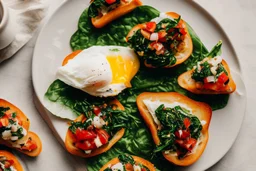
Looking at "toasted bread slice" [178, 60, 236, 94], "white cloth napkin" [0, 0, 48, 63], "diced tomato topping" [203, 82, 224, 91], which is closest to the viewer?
"diced tomato topping" [203, 82, 224, 91]

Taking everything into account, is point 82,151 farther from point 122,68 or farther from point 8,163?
point 122,68

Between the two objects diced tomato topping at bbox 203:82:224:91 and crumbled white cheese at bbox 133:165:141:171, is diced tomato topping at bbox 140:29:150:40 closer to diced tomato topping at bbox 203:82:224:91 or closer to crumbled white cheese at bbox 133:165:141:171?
diced tomato topping at bbox 203:82:224:91

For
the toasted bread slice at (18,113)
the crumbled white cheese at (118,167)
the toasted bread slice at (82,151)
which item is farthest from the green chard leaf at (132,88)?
the toasted bread slice at (18,113)

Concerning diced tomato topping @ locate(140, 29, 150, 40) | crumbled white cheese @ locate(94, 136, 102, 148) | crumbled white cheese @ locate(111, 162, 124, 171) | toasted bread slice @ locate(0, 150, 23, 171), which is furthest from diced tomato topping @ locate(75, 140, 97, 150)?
diced tomato topping @ locate(140, 29, 150, 40)

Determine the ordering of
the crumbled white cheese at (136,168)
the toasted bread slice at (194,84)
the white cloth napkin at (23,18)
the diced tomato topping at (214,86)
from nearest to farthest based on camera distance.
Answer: the crumbled white cheese at (136,168)
the diced tomato topping at (214,86)
the toasted bread slice at (194,84)
the white cloth napkin at (23,18)

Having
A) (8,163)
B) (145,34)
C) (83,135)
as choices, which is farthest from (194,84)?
(8,163)

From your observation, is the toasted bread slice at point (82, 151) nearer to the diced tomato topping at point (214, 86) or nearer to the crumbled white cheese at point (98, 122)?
the crumbled white cheese at point (98, 122)

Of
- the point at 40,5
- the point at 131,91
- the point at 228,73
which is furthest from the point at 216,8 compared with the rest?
the point at 40,5
